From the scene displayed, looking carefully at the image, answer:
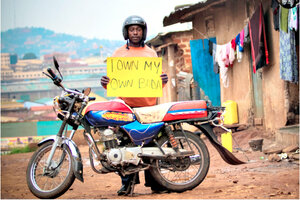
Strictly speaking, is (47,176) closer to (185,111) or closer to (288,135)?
(185,111)

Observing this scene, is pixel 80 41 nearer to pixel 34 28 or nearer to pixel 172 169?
pixel 34 28

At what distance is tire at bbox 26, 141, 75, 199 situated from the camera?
4574 millimetres

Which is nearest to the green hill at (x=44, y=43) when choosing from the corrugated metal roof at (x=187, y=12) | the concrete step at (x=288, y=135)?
the corrugated metal roof at (x=187, y=12)

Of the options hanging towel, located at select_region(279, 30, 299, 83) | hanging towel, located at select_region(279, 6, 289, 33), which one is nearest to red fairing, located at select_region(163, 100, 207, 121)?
hanging towel, located at select_region(279, 30, 299, 83)

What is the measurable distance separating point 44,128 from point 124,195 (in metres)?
28.0

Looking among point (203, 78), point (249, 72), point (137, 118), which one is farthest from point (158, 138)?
point (203, 78)

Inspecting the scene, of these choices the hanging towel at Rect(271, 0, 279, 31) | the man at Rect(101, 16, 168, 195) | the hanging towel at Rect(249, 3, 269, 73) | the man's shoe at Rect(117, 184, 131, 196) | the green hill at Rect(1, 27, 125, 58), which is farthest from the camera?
the green hill at Rect(1, 27, 125, 58)

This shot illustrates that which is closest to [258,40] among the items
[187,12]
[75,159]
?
[187,12]

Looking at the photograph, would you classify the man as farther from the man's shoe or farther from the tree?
the tree

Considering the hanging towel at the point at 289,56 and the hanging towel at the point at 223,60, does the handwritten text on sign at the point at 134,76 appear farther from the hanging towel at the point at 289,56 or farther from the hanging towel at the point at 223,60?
the hanging towel at the point at 223,60

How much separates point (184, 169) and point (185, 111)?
653 millimetres

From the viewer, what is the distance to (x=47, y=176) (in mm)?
4668

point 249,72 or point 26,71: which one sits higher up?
point 26,71

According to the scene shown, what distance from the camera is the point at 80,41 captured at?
10206 centimetres
